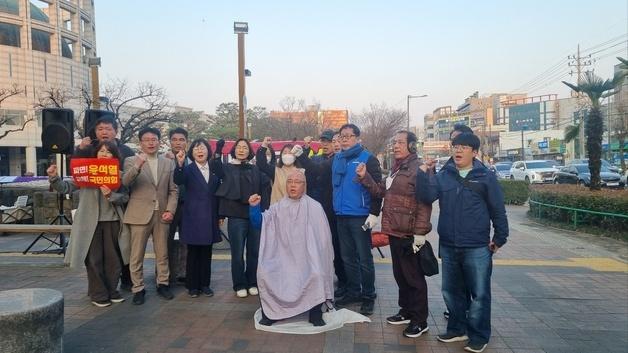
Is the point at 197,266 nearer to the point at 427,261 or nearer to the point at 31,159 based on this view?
the point at 427,261

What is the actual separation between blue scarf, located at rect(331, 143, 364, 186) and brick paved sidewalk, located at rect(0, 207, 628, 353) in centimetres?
151

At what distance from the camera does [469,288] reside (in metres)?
4.22

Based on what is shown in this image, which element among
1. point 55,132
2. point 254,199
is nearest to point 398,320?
point 254,199

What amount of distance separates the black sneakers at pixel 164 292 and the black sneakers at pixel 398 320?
2.54 m

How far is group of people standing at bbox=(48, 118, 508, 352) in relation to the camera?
414cm

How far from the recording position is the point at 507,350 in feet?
13.6

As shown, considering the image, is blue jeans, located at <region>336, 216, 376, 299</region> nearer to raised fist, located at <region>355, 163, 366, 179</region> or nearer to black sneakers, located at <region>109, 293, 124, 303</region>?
raised fist, located at <region>355, 163, 366, 179</region>

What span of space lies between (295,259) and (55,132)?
4956 mm

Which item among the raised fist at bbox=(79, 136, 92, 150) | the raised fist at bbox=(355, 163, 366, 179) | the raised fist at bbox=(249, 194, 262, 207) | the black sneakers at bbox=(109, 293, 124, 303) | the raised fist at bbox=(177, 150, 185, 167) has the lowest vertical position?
the black sneakers at bbox=(109, 293, 124, 303)

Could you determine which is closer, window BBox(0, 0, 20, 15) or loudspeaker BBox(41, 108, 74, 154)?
loudspeaker BBox(41, 108, 74, 154)

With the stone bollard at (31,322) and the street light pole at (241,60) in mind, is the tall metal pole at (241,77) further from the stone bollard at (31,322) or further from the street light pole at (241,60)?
the stone bollard at (31,322)

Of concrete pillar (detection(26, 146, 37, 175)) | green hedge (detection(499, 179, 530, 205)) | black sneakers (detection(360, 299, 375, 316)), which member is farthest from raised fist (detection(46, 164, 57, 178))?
concrete pillar (detection(26, 146, 37, 175))

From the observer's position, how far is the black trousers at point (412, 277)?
14.7ft

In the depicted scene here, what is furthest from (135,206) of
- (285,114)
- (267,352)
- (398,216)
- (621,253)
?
(285,114)
